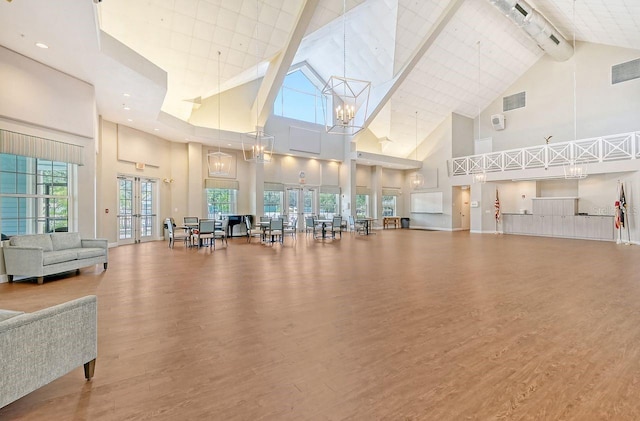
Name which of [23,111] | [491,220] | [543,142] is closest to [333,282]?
[23,111]

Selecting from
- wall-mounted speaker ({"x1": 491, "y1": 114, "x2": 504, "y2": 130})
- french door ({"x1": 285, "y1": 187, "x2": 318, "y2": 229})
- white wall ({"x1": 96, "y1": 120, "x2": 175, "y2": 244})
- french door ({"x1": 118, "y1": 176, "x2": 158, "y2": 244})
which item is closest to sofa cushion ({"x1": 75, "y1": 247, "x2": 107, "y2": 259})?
white wall ({"x1": 96, "y1": 120, "x2": 175, "y2": 244})

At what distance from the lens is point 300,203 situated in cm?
1419

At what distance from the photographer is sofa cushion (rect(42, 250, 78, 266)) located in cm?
477

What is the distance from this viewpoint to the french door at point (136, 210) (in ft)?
31.6

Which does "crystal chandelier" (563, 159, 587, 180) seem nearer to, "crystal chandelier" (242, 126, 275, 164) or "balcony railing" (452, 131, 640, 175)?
"balcony railing" (452, 131, 640, 175)


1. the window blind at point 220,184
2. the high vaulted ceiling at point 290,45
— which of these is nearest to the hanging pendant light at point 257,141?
the high vaulted ceiling at point 290,45

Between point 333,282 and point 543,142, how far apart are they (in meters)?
A: 13.1

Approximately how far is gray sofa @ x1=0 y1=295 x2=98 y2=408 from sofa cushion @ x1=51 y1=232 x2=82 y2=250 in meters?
4.20

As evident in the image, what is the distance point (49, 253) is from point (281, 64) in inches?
296

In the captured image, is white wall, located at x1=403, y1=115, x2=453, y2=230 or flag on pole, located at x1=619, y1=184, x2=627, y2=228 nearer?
flag on pole, located at x1=619, y1=184, x2=627, y2=228

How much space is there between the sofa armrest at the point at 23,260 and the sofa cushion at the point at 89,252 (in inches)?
26.7

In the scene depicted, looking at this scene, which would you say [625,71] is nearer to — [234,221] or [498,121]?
[498,121]

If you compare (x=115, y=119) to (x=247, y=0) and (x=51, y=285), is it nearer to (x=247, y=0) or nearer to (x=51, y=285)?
(x=247, y=0)

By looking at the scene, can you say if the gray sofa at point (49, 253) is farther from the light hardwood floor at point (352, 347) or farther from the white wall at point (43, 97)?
the white wall at point (43, 97)
